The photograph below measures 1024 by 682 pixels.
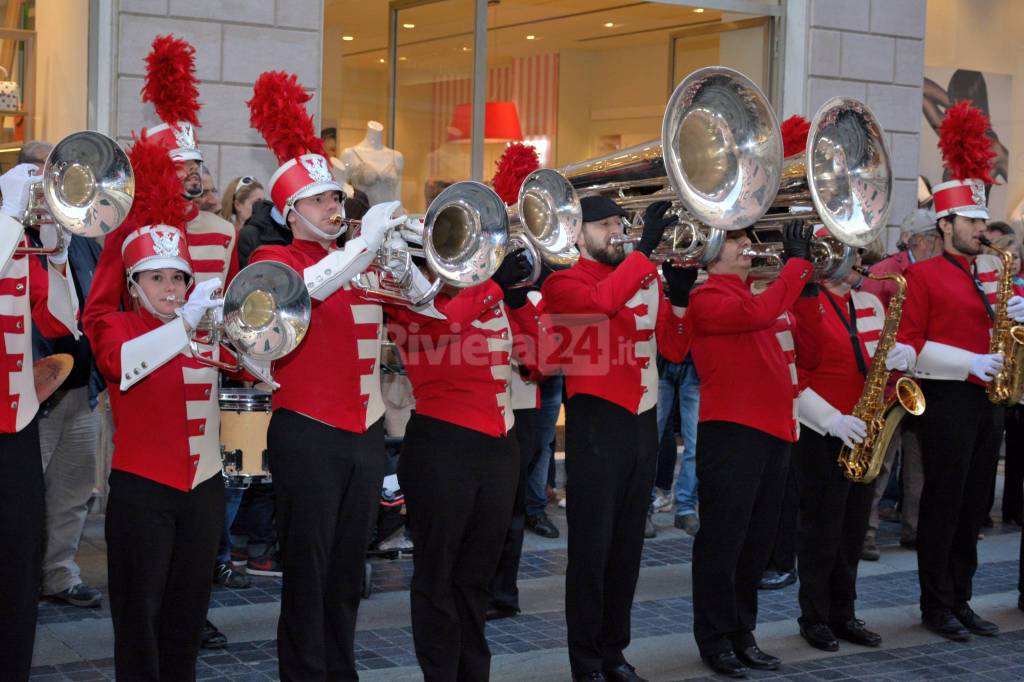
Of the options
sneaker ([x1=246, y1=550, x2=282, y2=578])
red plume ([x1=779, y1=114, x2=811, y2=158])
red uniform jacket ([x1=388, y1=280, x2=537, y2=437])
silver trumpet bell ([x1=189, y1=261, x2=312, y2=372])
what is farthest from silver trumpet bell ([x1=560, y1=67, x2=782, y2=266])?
sneaker ([x1=246, y1=550, x2=282, y2=578])

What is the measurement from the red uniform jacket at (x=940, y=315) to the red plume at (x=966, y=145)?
0.46m

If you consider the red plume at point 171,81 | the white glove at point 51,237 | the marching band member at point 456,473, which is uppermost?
the red plume at point 171,81

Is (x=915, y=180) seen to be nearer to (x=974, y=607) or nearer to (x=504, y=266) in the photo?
(x=974, y=607)

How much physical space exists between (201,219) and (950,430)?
3.63 m

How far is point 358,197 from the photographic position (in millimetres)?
7113

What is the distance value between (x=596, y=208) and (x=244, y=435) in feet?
5.63

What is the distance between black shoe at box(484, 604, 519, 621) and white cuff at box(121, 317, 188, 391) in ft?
9.00

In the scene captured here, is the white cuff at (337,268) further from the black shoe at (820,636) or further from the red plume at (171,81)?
the black shoe at (820,636)

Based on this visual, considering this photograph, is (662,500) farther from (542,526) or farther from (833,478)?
(833,478)

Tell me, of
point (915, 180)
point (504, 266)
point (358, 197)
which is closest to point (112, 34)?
point (358, 197)

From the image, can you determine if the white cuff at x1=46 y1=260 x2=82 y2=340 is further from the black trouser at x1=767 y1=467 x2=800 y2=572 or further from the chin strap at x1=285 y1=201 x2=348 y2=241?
the black trouser at x1=767 y1=467 x2=800 y2=572

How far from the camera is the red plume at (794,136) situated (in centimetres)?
584

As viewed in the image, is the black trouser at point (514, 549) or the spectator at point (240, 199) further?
the spectator at point (240, 199)

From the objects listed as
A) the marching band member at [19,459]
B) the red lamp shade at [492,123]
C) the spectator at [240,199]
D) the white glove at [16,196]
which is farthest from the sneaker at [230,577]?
the red lamp shade at [492,123]
